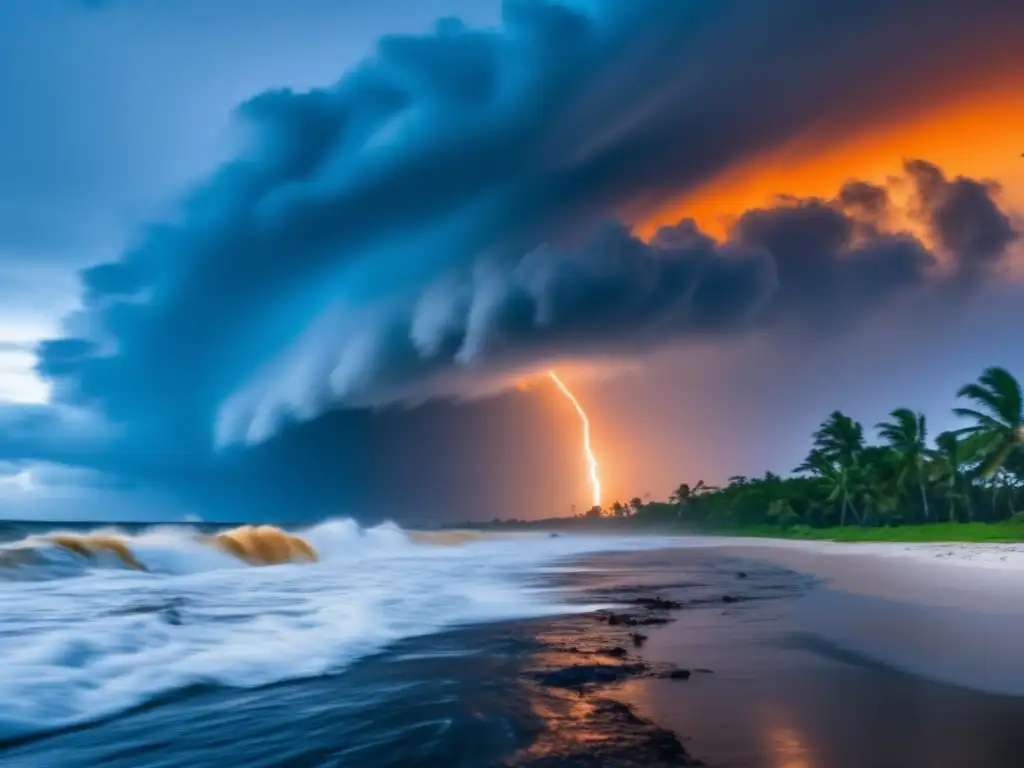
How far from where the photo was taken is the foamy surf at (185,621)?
933 centimetres

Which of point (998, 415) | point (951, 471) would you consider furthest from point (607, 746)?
point (951, 471)

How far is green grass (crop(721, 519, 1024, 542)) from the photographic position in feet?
136

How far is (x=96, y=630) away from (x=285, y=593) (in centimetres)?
824

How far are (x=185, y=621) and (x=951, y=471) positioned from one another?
56.4m

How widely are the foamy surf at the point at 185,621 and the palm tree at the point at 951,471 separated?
4022cm

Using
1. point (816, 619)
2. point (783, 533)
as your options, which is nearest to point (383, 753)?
point (816, 619)

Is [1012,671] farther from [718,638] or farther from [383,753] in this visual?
[383,753]

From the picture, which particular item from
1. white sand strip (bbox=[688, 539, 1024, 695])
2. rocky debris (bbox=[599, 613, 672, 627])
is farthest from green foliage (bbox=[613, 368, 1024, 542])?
rocky debris (bbox=[599, 613, 672, 627])

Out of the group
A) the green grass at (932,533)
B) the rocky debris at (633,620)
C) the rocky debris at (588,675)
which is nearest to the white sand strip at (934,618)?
the rocky debris at (633,620)

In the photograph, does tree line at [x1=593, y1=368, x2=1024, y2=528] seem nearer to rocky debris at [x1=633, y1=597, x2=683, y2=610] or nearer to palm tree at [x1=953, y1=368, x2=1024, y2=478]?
palm tree at [x1=953, y1=368, x2=1024, y2=478]

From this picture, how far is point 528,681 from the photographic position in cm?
905

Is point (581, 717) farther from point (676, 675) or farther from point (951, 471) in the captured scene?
point (951, 471)

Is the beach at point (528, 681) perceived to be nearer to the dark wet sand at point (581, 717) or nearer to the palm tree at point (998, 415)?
the dark wet sand at point (581, 717)

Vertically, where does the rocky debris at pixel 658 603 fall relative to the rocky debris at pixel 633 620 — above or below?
below
